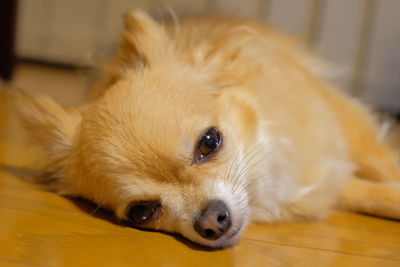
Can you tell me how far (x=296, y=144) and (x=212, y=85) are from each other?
349 millimetres

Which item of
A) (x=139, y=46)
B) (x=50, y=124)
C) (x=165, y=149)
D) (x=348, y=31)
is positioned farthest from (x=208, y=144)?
(x=348, y=31)

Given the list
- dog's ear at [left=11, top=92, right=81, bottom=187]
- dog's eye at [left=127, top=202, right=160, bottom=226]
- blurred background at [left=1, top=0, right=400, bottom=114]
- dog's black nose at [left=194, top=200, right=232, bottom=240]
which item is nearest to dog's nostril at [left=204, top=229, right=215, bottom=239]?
dog's black nose at [left=194, top=200, right=232, bottom=240]

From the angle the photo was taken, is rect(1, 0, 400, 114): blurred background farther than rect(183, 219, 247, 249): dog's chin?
Yes

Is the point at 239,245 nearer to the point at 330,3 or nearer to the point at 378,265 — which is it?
the point at 378,265

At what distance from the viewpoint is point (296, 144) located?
1.82 metres

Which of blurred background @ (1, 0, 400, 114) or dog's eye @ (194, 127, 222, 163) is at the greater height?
blurred background @ (1, 0, 400, 114)

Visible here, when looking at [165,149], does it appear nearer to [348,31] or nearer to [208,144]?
[208,144]

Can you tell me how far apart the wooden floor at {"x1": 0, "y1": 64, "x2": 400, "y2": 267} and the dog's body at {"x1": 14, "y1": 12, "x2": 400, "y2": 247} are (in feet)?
0.17

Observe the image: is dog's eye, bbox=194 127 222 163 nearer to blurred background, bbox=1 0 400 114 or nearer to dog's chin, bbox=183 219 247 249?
dog's chin, bbox=183 219 247 249

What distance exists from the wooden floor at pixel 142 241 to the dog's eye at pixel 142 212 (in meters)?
0.03

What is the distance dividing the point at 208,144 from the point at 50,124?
0.57 meters

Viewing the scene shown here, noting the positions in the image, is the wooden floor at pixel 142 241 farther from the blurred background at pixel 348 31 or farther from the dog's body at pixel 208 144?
the blurred background at pixel 348 31

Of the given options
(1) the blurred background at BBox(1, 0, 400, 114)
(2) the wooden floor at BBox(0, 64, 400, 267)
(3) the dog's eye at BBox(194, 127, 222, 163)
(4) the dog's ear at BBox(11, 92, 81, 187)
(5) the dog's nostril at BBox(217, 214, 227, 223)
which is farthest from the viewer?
(1) the blurred background at BBox(1, 0, 400, 114)

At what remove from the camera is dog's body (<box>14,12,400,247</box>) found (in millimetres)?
1435
